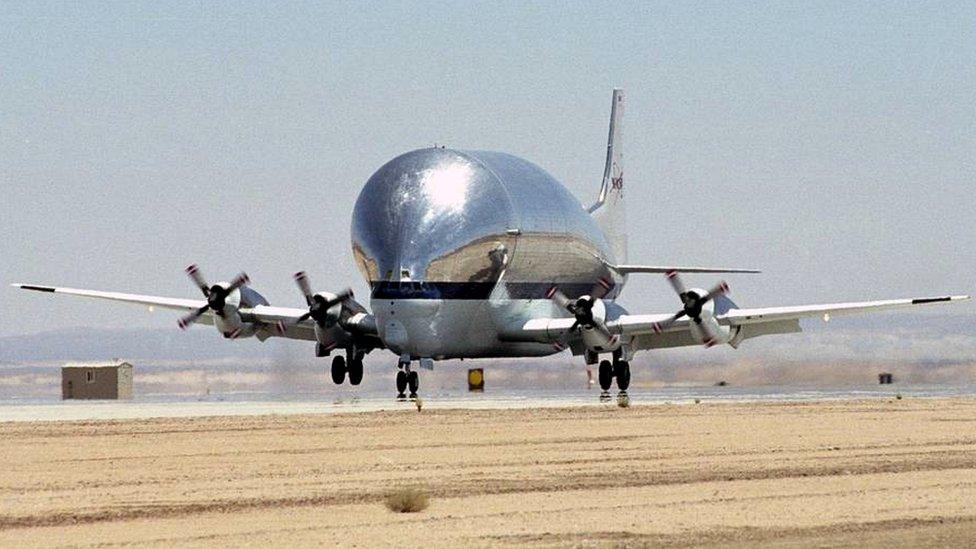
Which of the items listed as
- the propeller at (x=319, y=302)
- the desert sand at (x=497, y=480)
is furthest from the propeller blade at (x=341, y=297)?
the desert sand at (x=497, y=480)

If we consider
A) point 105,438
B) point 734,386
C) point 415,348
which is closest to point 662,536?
point 105,438

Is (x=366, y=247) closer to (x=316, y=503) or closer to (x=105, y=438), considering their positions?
(x=105, y=438)

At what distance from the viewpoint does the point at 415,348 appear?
60.8m

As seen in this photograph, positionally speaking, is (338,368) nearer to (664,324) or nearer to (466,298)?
(466,298)

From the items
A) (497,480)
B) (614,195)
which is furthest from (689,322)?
(497,480)

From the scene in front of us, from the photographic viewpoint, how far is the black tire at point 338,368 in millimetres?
65062

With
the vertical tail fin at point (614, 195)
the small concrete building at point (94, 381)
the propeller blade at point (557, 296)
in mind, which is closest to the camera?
the propeller blade at point (557, 296)

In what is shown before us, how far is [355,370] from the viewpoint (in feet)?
214

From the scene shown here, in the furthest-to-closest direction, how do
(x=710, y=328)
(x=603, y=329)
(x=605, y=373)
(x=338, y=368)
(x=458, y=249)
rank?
(x=338, y=368)
(x=605, y=373)
(x=458, y=249)
(x=603, y=329)
(x=710, y=328)

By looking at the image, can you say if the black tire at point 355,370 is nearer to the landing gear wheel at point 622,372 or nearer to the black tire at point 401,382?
the black tire at point 401,382

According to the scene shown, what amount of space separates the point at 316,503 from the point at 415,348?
36.1 metres

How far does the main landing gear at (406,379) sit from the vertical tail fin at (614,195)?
21812 mm

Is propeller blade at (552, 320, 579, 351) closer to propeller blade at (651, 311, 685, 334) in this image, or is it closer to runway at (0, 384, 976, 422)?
runway at (0, 384, 976, 422)

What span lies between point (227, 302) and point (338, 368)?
4.76 metres
